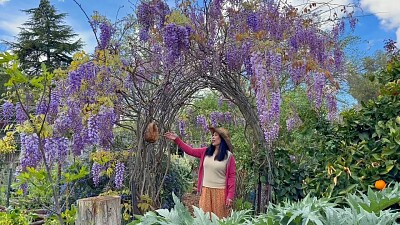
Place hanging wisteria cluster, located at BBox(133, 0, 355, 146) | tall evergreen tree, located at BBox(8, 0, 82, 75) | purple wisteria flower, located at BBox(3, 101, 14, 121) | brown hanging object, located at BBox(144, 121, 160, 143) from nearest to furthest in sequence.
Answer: brown hanging object, located at BBox(144, 121, 160, 143) → purple wisteria flower, located at BBox(3, 101, 14, 121) → hanging wisteria cluster, located at BBox(133, 0, 355, 146) → tall evergreen tree, located at BBox(8, 0, 82, 75)

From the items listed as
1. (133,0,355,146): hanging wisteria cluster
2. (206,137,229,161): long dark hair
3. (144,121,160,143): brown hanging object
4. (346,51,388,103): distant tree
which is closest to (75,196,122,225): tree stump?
(144,121,160,143): brown hanging object

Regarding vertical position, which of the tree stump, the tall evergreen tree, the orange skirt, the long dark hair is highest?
the tall evergreen tree

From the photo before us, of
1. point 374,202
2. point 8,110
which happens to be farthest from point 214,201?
point 374,202

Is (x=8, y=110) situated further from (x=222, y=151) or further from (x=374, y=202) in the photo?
(x=374, y=202)

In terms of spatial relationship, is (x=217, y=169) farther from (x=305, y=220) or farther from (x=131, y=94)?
(x=305, y=220)

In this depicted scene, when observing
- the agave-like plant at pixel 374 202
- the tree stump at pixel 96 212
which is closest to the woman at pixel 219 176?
the tree stump at pixel 96 212

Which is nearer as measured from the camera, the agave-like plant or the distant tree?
the agave-like plant

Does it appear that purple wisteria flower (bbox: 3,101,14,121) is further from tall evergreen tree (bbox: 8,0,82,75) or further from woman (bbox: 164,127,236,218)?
tall evergreen tree (bbox: 8,0,82,75)

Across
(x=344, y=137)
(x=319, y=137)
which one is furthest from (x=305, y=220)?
(x=319, y=137)

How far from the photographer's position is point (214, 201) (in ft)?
13.2

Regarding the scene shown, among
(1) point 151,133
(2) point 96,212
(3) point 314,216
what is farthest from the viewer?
(1) point 151,133

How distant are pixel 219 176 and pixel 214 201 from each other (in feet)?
0.81

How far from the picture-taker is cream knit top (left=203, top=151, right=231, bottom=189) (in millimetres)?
3988

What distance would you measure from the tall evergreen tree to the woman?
47.7 feet
